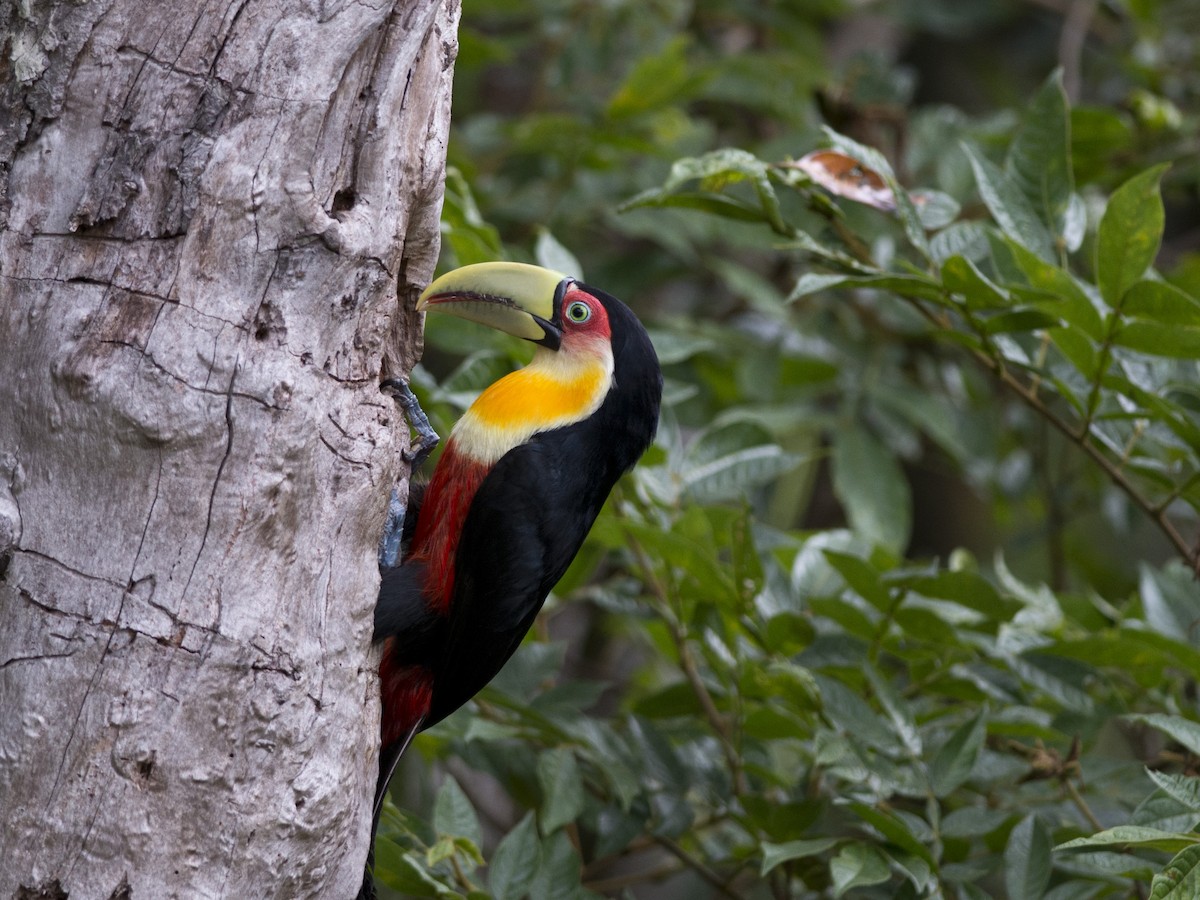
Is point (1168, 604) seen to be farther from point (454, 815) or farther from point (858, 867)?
point (454, 815)

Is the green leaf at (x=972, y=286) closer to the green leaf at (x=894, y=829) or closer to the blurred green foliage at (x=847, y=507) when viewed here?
the blurred green foliage at (x=847, y=507)

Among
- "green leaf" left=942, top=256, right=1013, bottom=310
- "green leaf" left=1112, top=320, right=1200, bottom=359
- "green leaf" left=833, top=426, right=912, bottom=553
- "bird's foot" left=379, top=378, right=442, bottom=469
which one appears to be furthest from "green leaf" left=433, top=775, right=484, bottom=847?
"green leaf" left=833, top=426, right=912, bottom=553

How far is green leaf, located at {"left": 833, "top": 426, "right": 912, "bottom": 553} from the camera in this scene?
355cm

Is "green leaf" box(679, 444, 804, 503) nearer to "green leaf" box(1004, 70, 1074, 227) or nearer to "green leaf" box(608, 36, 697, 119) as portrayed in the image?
"green leaf" box(1004, 70, 1074, 227)

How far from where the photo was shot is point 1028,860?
84.0 inches

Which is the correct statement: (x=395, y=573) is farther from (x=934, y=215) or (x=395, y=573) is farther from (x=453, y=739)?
(x=934, y=215)

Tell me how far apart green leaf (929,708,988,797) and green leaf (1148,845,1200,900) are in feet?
1.74

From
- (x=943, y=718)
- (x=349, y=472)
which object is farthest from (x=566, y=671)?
(x=349, y=472)

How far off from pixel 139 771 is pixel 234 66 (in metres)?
0.93

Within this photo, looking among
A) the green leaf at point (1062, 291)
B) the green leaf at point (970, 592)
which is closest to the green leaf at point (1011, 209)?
the green leaf at point (1062, 291)

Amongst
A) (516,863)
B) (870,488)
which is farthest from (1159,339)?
(870,488)

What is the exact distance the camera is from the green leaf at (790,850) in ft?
6.60

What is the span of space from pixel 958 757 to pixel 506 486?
94cm

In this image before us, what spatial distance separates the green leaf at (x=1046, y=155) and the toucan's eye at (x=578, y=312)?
2.82ft
